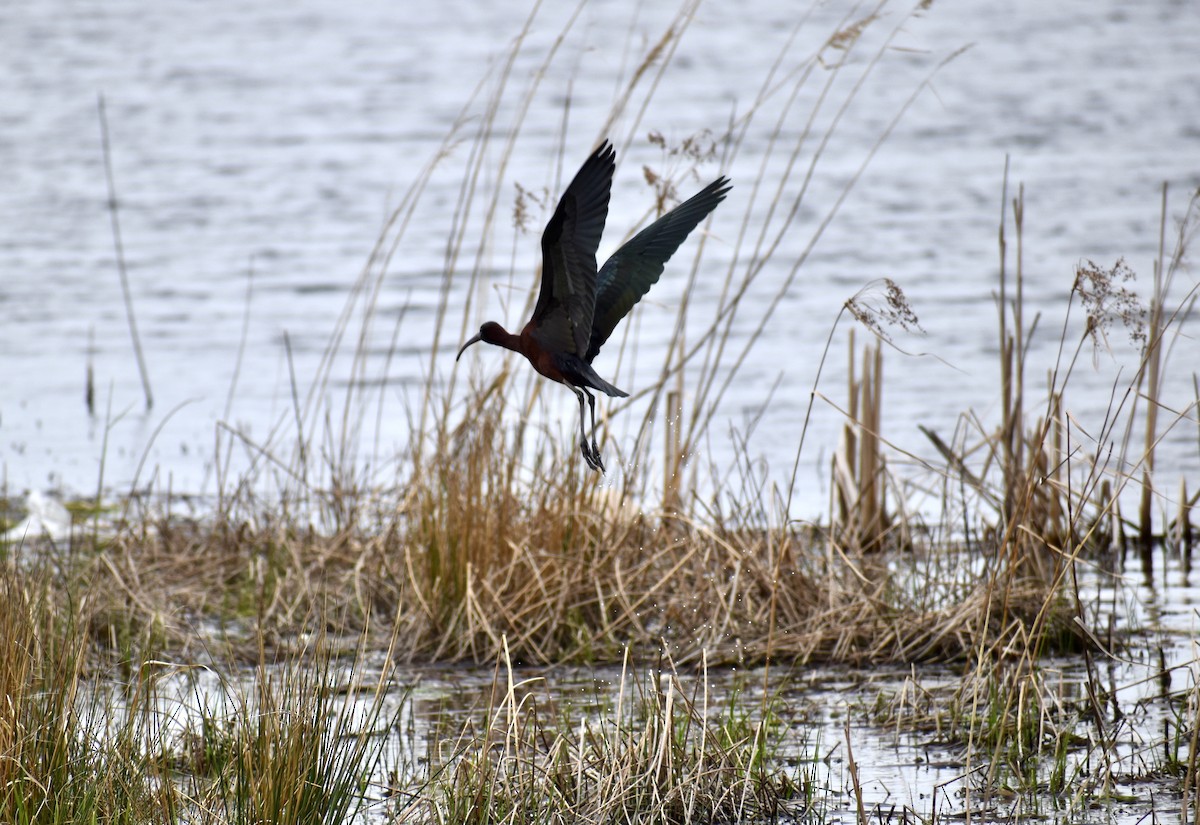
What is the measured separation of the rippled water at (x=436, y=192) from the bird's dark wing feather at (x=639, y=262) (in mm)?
1912

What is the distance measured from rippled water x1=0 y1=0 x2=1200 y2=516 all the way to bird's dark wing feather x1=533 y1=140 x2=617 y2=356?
6.97 ft

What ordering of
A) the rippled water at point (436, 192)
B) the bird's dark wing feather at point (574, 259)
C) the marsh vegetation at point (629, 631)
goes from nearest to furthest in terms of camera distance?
the bird's dark wing feather at point (574, 259)
the marsh vegetation at point (629, 631)
the rippled water at point (436, 192)

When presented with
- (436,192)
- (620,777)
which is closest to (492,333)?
(620,777)

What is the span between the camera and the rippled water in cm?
801

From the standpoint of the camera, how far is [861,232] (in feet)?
38.7

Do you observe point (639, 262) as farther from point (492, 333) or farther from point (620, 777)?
point (620, 777)

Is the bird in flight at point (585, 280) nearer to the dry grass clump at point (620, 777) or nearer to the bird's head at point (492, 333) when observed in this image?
the bird's head at point (492, 333)

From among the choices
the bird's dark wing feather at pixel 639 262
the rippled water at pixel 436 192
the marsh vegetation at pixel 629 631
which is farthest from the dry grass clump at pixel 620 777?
the rippled water at pixel 436 192

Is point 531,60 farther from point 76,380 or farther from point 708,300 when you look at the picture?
point 76,380

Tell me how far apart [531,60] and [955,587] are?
15.5 m

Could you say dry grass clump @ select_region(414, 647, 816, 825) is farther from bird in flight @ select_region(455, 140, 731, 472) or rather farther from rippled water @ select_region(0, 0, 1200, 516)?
rippled water @ select_region(0, 0, 1200, 516)

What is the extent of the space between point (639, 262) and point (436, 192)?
39.6 feet

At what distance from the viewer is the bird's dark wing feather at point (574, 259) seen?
2.45 meters

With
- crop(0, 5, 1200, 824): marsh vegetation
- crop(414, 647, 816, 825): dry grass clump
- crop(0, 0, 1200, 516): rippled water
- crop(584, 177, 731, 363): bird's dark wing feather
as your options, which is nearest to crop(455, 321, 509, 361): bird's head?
crop(584, 177, 731, 363): bird's dark wing feather
